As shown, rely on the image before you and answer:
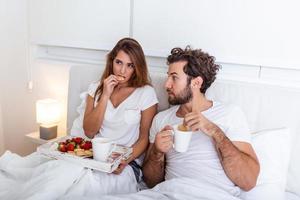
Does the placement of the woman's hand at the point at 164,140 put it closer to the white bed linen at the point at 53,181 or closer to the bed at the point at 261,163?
the bed at the point at 261,163

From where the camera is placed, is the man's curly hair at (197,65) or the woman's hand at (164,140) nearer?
the woman's hand at (164,140)

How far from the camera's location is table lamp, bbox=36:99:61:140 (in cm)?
227

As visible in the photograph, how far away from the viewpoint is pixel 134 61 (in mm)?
1727

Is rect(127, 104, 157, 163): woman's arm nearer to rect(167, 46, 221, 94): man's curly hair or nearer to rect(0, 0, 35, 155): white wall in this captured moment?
rect(167, 46, 221, 94): man's curly hair

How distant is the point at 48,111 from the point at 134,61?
91cm

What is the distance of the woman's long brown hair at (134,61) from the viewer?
172 cm

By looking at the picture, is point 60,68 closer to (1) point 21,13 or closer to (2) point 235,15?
(1) point 21,13

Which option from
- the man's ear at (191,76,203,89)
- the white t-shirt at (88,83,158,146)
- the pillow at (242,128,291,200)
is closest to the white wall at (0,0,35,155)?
the white t-shirt at (88,83,158,146)

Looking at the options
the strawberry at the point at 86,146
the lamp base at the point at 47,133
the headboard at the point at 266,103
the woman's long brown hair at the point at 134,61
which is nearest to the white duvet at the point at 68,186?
the strawberry at the point at 86,146

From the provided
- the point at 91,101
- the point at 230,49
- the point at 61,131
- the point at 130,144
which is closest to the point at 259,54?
the point at 230,49

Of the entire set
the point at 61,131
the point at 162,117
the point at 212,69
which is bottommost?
the point at 61,131

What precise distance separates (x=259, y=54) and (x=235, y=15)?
25 centimetres

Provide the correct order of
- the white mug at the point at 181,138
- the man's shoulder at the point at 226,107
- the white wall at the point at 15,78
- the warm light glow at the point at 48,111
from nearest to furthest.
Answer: the white mug at the point at 181,138 → the man's shoulder at the point at 226,107 → the warm light glow at the point at 48,111 → the white wall at the point at 15,78

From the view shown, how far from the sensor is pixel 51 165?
4.73ft
